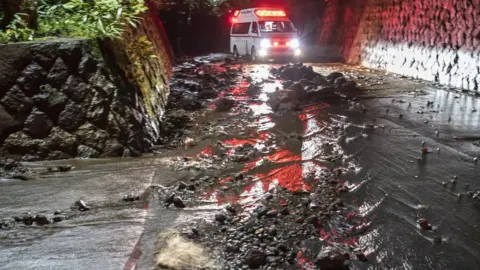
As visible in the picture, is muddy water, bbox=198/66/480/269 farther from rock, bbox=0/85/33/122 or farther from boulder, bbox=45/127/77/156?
rock, bbox=0/85/33/122

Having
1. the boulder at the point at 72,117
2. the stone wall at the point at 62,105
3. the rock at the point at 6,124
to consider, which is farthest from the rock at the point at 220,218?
the rock at the point at 6,124

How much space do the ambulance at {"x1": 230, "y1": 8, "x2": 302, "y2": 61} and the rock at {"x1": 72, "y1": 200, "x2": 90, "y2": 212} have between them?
15.5 meters

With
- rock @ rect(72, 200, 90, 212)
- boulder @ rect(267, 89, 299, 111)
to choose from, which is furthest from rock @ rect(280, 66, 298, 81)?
rock @ rect(72, 200, 90, 212)

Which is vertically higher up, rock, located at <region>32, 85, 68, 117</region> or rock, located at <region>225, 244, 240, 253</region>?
rock, located at <region>32, 85, 68, 117</region>

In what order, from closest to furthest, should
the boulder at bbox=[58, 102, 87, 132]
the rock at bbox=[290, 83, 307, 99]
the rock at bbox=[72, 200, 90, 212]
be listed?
the rock at bbox=[72, 200, 90, 212]
the boulder at bbox=[58, 102, 87, 132]
the rock at bbox=[290, 83, 307, 99]

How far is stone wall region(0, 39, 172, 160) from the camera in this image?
19.2 ft

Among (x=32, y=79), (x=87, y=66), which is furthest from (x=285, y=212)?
(x=32, y=79)

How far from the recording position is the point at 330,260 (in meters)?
3.29

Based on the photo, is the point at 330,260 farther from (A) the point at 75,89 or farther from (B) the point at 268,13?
(B) the point at 268,13

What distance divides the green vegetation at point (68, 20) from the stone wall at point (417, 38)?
921cm

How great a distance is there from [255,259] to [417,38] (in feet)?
45.2

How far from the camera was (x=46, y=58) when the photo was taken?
244 inches

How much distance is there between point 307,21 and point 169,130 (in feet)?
81.4

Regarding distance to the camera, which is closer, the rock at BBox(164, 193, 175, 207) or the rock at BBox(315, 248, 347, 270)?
the rock at BBox(315, 248, 347, 270)
